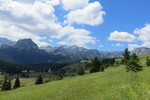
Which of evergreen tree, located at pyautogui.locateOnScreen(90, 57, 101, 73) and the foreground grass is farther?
evergreen tree, located at pyautogui.locateOnScreen(90, 57, 101, 73)

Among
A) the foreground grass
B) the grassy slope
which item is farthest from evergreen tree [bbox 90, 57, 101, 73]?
the foreground grass

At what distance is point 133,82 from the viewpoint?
652 cm

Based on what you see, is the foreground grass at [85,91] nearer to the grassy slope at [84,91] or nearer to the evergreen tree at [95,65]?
the grassy slope at [84,91]

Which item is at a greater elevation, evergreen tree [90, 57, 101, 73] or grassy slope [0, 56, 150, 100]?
evergreen tree [90, 57, 101, 73]

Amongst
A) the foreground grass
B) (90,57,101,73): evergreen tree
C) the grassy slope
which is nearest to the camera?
the foreground grass

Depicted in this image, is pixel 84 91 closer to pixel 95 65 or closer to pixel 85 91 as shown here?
pixel 85 91

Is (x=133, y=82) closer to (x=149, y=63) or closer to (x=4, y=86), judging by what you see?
(x=149, y=63)

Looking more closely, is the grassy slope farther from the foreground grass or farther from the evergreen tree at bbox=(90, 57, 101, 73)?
the evergreen tree at bbox=(90, 57, 101, 73)

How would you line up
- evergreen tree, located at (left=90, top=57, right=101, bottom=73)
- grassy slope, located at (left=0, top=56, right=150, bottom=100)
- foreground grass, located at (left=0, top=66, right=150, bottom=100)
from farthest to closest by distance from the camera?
evergreen tree, located at (left=90, top=57, right=101, bottom=73) → grassy slope, located at (left=0, top=56, right=150, bottom=100) → foreground grass, located at (left=0, top=66, right=150, bottom=100)

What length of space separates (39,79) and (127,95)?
85851mm

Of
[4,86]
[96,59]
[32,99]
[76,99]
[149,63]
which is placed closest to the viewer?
[76,99]

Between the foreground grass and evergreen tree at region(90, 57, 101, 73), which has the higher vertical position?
evergreen tree at region(90, 57, 101, 73)

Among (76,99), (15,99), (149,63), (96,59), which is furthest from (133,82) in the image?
(96,59)

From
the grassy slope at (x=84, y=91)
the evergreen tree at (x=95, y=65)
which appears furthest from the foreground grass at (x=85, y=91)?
the evergreen tree at (x=95, y=65)
